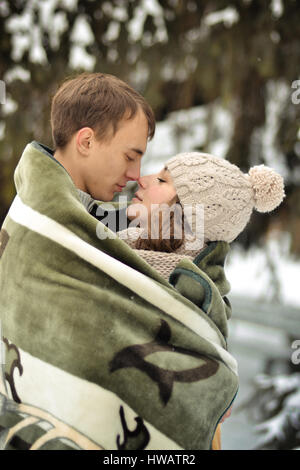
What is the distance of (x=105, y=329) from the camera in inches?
27.0

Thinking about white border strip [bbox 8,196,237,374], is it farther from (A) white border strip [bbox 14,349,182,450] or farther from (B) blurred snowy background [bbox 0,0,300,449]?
(B) blurred snowy background [bbox 0,0,300,449]

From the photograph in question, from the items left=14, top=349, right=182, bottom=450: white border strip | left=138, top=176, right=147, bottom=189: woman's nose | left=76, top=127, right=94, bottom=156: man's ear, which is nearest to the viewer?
left=14, top=349, right=182, bottom=450: white border strip

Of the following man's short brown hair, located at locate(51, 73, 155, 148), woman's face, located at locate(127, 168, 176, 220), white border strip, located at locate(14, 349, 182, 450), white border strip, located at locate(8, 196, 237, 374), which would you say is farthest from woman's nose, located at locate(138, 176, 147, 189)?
white border strip, located at locate(14, 349, 182, 450)

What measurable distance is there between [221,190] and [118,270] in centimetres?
27

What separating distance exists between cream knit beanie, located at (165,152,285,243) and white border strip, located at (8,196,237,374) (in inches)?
7.8

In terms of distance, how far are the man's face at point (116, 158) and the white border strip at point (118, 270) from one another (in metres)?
0.17

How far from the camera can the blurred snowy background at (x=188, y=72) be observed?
185 cm

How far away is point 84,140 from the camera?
2.83 feet

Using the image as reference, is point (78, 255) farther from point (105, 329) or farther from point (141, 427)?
point (141, 427)

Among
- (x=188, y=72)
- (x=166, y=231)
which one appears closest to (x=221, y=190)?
(x=166, y=231)

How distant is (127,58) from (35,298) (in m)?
1.45

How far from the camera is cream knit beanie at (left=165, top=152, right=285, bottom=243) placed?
877mm

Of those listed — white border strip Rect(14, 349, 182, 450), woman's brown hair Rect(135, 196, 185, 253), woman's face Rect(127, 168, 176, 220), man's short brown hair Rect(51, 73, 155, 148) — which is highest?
man's short brown hair Rect(51, 73, 155, 148)
